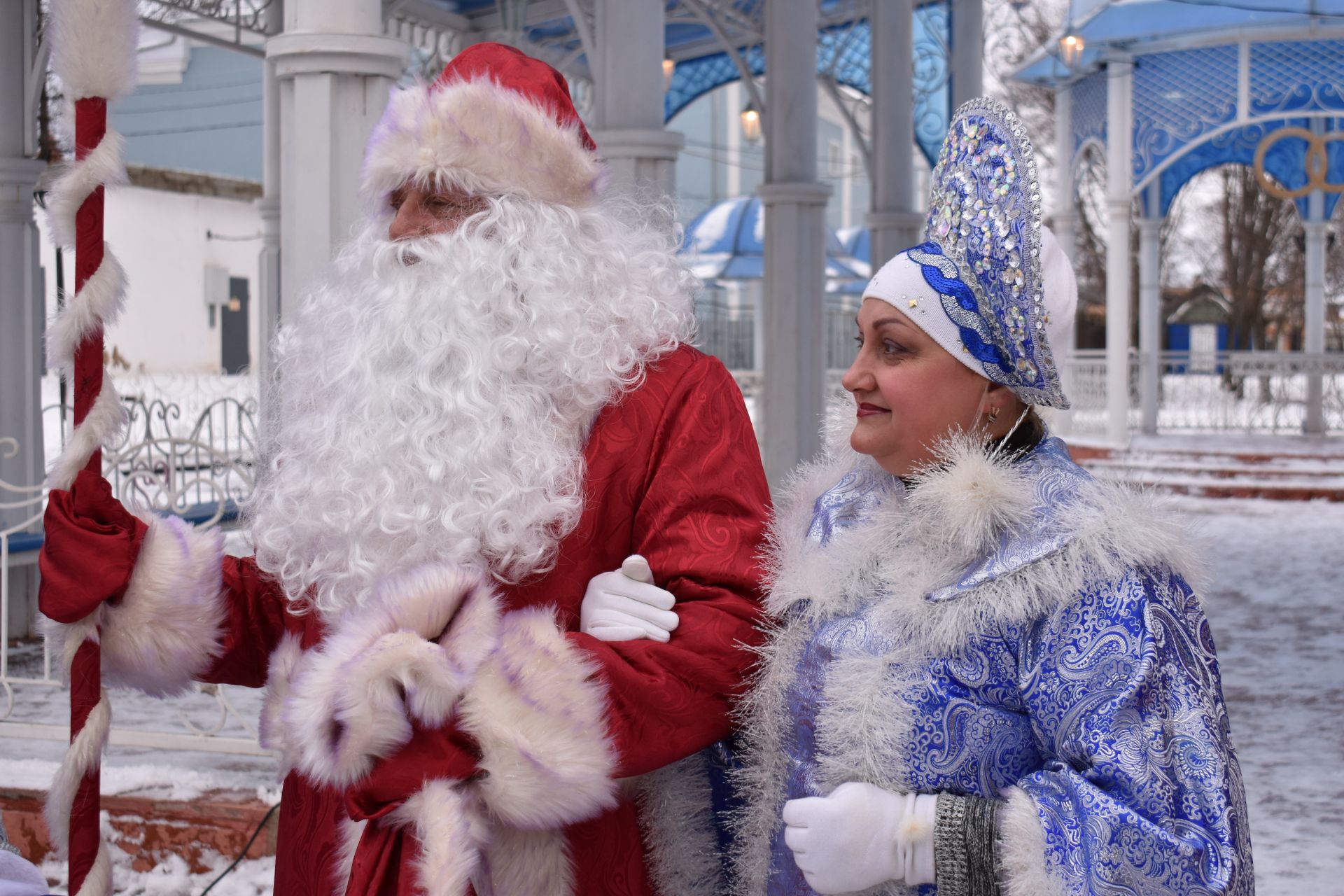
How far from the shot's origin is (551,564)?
5.77 ft

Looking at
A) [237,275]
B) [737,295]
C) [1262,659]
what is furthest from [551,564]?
[737,295]

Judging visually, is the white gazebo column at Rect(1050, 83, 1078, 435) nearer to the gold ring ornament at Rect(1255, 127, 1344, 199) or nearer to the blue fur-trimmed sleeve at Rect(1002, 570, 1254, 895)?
the gold ring ornament at Rect(1255, 127, 1344, 199)

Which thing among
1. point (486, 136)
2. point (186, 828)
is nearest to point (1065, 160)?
point (186, 828)

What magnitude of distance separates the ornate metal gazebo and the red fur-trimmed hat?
11476 millimetres

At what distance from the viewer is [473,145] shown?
1.90m

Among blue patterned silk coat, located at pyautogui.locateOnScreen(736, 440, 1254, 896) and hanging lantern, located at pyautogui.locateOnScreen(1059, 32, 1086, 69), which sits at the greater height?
hanging lantern, located at pyautogui.locateOnScreen(1059, 32, 1086, 69)

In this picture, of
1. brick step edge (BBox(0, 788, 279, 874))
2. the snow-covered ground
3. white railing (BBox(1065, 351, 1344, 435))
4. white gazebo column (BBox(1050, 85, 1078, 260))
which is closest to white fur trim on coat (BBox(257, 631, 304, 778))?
the snow-covered ground

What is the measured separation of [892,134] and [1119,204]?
23.9 feet

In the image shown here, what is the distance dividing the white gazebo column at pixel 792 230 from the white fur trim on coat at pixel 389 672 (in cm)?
537

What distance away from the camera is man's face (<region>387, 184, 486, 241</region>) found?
194cm

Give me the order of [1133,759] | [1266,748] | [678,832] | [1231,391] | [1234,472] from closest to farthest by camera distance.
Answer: [1133,759], [678,832], [1266,748], [1234,472], [1231,391]

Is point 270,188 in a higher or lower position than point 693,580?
higher

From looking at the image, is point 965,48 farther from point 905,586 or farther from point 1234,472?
point 905,586

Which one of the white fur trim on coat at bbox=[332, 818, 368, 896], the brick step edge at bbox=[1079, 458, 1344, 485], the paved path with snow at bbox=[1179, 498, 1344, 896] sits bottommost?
the paved path with snow at bbox=[1179, 498, 1344, 896]
